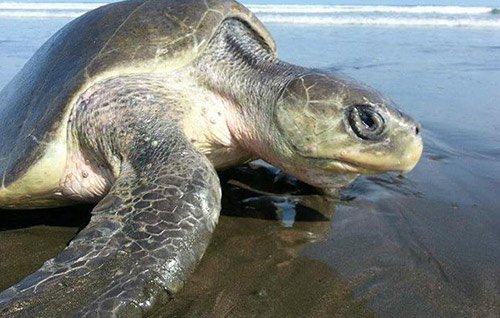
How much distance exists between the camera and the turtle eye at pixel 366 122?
1783mm

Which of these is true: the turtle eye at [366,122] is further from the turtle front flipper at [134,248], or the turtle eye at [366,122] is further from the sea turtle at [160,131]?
the turtle front flipper at [134,248]

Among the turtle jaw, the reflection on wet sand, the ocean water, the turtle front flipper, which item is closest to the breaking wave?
the ocean water

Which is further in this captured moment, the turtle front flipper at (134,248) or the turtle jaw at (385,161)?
the turtle jaw at (385,161)

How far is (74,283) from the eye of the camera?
1.24 meters

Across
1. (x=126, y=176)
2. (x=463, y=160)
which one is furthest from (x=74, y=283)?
(x=463, y=160)

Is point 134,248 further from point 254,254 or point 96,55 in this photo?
point 96,55

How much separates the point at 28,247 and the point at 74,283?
78cm

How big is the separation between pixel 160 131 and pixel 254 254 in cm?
59

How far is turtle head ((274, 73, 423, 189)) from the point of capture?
1781 mm

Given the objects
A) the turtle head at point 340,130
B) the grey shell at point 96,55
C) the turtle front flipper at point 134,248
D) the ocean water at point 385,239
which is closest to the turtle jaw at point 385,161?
the turtle head at point 340,130

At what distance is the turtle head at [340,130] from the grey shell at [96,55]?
58 centimetres

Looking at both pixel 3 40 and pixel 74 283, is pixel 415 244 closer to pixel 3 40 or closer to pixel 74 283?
pixel 74 283

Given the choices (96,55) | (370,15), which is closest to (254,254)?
(96,55)

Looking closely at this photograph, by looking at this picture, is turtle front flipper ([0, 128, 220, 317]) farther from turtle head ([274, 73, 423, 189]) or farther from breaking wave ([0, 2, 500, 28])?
breaking wave ([0, 2, 500, 28])
